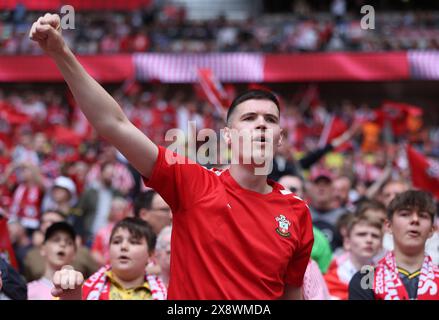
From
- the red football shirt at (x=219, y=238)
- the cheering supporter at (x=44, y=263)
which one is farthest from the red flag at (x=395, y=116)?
the red football shirt at (x=219, y=238)

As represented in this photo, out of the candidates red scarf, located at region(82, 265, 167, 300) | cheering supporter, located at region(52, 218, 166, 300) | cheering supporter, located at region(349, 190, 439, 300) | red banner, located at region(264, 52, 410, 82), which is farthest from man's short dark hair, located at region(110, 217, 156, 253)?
red banner, located at region(264, 52, 410, 82)

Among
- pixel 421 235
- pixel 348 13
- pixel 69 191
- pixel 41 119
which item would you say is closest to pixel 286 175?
pixel 421 235

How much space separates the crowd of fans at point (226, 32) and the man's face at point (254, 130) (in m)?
19.7

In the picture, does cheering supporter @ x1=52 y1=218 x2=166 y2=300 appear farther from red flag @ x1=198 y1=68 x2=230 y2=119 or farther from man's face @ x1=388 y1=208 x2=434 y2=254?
red flag @ x1=198 y1=68 x2=230 y2=119

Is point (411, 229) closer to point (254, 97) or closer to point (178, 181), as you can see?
point (254, 97)

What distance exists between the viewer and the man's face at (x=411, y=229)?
401cm

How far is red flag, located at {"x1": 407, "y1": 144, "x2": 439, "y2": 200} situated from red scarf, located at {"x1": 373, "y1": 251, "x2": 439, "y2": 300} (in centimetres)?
376

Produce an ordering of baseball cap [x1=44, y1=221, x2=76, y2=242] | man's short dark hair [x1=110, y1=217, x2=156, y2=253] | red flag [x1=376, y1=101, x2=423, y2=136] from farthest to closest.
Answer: red flag [x1=376, y1=101, x2=423, y2=136] < baseball cap [x1=44, y1=221, x2=76, y2=242] < man's short dark hair [x1=110, y1=217, x2=156, y2=253]

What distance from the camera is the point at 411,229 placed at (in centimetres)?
404

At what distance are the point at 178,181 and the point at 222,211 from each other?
0.67 ft

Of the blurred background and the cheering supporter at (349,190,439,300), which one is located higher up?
the blurred background

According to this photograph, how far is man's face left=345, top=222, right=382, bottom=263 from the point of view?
5.06 metres

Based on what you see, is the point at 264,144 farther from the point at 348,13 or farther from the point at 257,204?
the point at 348,13
